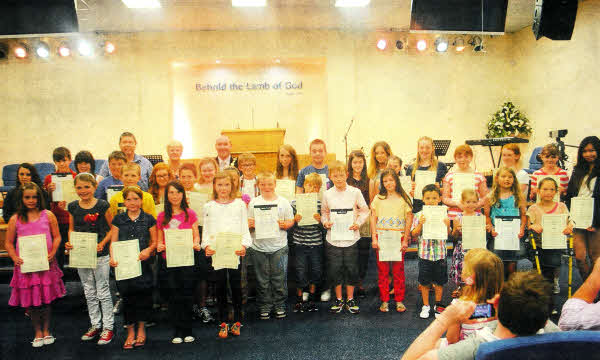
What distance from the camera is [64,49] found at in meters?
8.24

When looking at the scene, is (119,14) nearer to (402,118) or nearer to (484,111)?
(402,118)

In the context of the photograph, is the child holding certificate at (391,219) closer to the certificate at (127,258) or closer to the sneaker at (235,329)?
the sneaker at (235,329)

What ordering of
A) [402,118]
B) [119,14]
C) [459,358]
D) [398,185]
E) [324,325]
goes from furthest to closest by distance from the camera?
[402,118] < [119,14] < [398,185] < [324,325] < [459,358]

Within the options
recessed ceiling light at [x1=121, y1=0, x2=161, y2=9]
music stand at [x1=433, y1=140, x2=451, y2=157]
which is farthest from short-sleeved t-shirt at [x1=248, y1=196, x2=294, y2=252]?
recessed ceiling light at [x1=121, y1=0, x2=161, y2=9]

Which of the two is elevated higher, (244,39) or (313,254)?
(244,39)

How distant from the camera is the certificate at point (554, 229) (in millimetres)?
3229

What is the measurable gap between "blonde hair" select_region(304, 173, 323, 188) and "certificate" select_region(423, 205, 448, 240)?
1012 millimetres

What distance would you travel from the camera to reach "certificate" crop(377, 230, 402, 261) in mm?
3432

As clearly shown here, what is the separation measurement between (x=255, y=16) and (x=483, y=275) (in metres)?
7.50

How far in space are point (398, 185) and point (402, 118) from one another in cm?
584

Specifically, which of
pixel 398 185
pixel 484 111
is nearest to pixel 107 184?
pixel 398 185

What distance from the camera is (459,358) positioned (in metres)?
1.38

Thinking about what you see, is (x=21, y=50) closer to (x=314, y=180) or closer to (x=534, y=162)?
→ (x=314, y=180)

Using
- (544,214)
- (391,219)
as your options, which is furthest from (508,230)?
(391,219)
